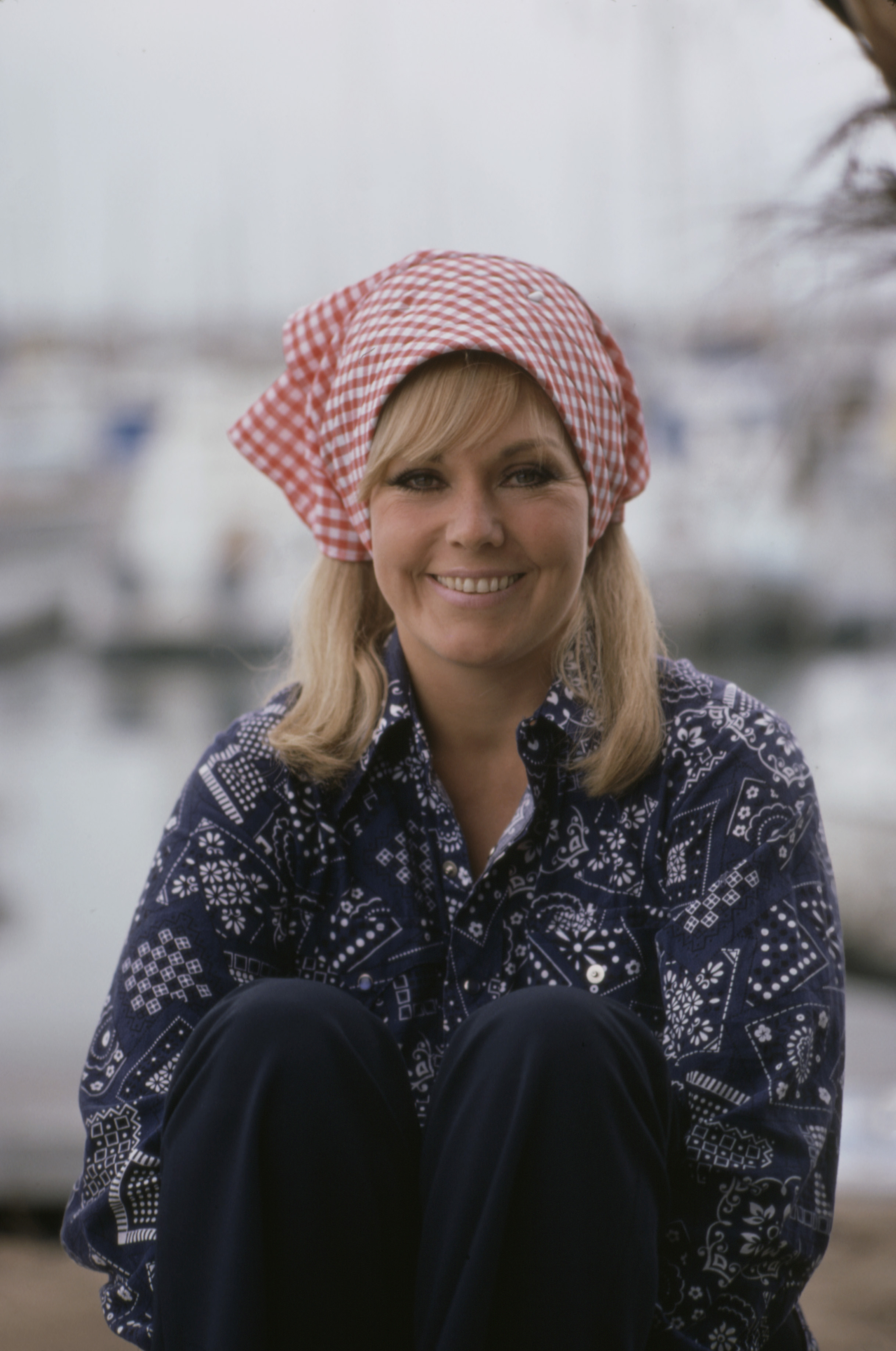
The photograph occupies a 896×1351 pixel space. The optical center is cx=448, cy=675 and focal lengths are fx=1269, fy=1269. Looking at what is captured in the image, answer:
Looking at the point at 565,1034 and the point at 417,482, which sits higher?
the point at 417,482

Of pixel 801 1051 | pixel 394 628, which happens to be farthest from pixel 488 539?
pixel 801 1051

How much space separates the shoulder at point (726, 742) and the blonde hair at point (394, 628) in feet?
0.08

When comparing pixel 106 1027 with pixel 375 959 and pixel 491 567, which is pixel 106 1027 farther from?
pixel 491 567

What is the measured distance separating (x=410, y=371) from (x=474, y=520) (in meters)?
0.18

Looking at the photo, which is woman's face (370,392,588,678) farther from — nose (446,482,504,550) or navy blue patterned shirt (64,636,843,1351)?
navy blue patterned shirt (64,636,843,1351)

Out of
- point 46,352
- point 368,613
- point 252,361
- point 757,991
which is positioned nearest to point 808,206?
point 368,613

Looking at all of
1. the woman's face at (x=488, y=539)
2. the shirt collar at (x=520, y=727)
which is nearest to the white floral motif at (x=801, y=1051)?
the shirt collar at (x=520, y=727)

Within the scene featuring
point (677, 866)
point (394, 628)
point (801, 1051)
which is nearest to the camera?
point (801, 1051)

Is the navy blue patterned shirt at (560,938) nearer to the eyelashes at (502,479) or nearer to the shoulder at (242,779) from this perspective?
the shoulder at (242,779)

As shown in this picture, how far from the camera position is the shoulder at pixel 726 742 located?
4.42ft

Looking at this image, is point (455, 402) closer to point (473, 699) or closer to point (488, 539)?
point (488, 539)

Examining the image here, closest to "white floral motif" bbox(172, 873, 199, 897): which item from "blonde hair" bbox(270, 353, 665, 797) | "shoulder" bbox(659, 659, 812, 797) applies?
"blonde hair" bbox(270, 353, 665, 797)

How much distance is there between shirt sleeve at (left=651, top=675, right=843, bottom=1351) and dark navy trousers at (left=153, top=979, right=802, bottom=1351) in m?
0.08

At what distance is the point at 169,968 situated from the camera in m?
1.36
